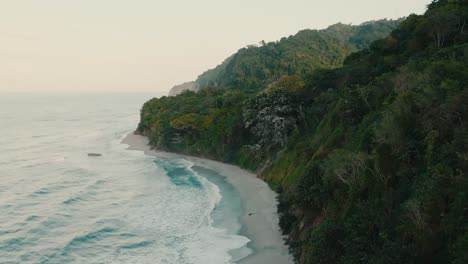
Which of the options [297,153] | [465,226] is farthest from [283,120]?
[465,226]

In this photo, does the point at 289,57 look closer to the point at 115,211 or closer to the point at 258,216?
the point at 115,211

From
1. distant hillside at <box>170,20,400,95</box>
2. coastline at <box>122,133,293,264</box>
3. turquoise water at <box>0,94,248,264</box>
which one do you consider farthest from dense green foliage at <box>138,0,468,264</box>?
distant hillside at <box>170,20,400,95</box>

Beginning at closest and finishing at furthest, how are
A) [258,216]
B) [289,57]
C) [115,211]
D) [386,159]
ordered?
Result: [386,159] → [258,216] → [115,211] → [289,57]

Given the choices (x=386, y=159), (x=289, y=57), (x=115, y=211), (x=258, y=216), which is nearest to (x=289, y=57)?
(x=289, y=57)

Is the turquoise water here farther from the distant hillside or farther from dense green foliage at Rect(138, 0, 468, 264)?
the distant hillside

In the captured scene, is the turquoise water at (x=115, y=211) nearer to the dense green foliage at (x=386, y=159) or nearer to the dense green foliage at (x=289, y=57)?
the dense green foliage at (x=386, y=159)

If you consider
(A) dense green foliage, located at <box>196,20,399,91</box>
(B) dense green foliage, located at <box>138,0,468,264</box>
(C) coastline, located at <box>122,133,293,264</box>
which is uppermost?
(A) dense green foliage, located at <box>196,20,399,91</box>

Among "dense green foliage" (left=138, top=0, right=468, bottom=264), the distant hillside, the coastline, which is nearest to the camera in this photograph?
"dense green foliage" (left=138, top=0, right=468, bottom=264)
